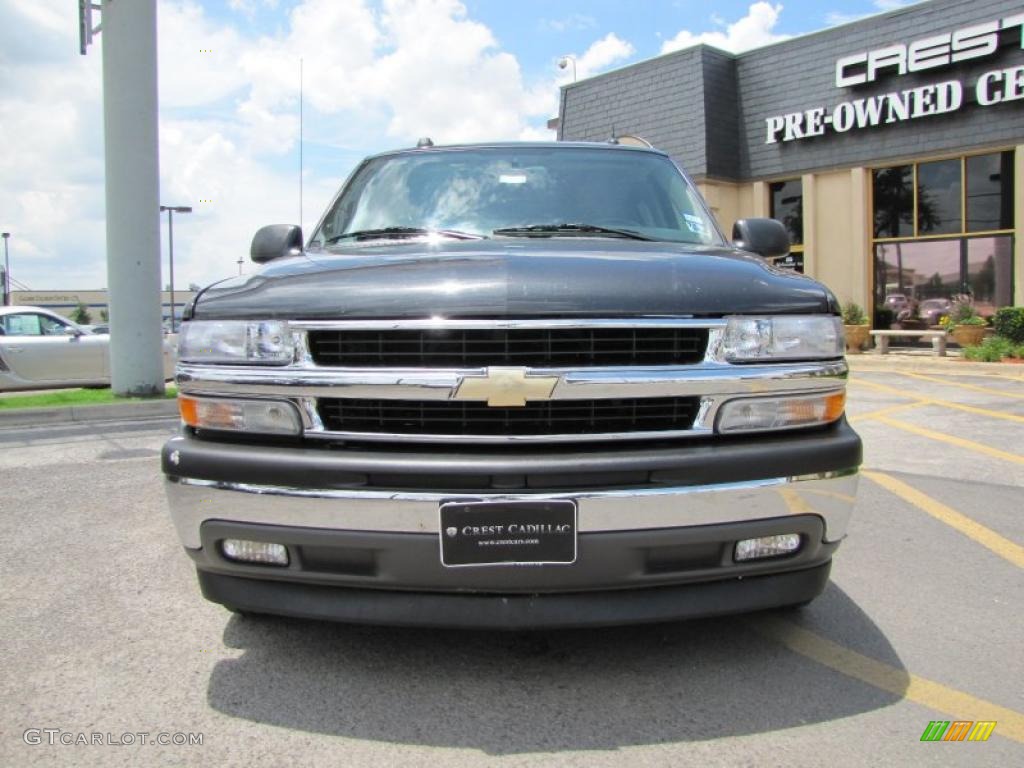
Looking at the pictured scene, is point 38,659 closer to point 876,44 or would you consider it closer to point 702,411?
point 702,411

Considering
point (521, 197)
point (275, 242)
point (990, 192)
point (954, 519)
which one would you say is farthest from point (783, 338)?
point (990, 192)

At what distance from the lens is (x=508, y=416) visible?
2.42 meters

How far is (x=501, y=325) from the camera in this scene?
2.38 meters

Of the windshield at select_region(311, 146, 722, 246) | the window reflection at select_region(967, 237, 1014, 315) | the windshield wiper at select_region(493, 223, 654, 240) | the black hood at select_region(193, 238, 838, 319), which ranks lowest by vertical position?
the black hood at select_region(193, 238, 838, 319)

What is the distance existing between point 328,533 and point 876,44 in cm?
1839

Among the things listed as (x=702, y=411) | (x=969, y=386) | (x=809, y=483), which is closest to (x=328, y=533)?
(x=702, y=411)

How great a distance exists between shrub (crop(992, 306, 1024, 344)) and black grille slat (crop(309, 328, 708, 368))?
14.9 m

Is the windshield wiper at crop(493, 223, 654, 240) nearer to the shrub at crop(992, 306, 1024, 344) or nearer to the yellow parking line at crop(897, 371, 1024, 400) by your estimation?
the yellow parking line at crop(897, 371, 1024, 400)

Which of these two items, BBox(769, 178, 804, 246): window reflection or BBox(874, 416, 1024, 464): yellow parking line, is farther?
BBox(769, 178, 804, 246): window reflection

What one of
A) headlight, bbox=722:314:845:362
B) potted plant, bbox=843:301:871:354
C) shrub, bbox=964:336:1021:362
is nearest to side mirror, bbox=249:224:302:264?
headlight, bbox=722:314:845:362

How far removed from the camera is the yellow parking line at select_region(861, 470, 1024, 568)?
409 cm

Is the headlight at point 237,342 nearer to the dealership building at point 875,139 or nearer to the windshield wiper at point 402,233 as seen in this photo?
the windshield wiper at point 402,233

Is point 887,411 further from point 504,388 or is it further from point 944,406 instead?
point 504,388

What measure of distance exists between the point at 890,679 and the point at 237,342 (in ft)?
7.50
